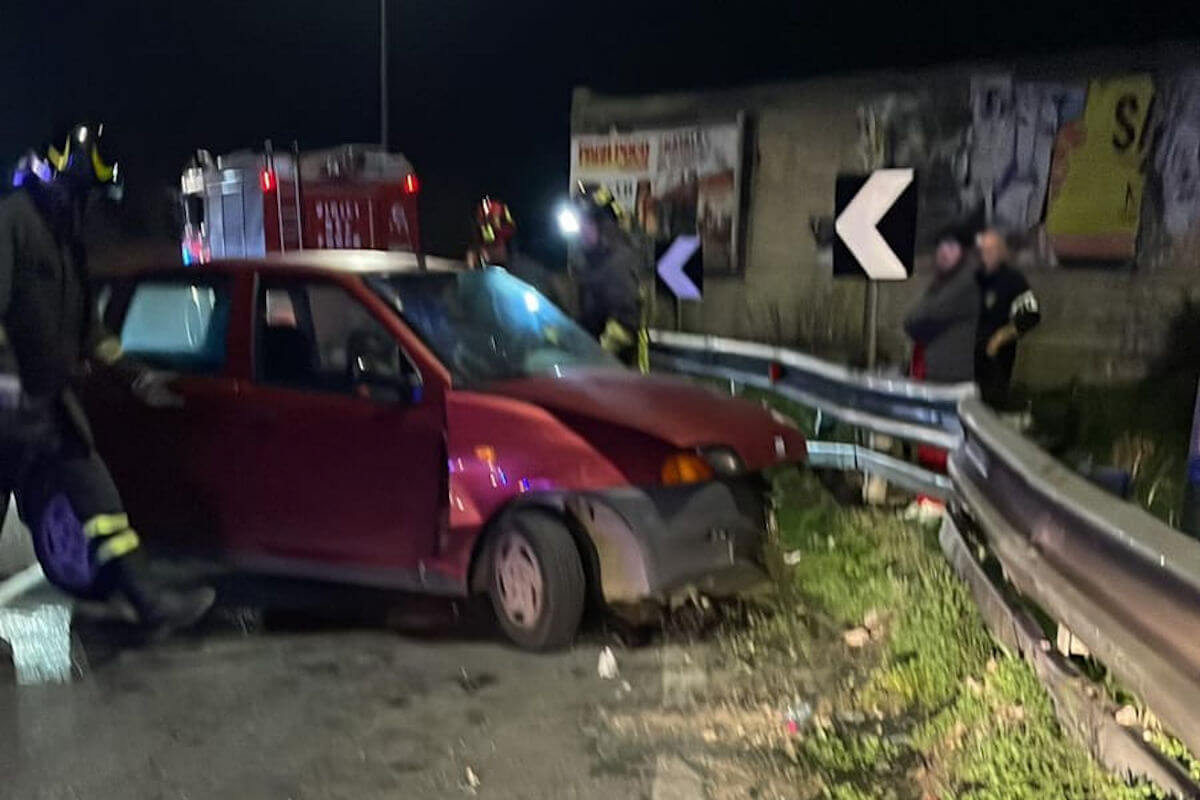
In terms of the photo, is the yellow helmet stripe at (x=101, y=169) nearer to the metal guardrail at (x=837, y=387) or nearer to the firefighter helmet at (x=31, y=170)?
the firefighter helmet at (x=31, y=170)

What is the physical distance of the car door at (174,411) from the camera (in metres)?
6.18

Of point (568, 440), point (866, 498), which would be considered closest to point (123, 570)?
point (568, 440)

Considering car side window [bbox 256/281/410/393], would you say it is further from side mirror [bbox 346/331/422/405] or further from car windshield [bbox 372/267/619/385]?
car windshield [bbox 372/267/619/385]

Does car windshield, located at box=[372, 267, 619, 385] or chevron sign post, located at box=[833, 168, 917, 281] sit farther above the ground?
chevron sign post, located at box=[833, 168, 917, 281]

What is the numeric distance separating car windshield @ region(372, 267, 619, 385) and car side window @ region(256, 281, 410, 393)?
18 centimetres

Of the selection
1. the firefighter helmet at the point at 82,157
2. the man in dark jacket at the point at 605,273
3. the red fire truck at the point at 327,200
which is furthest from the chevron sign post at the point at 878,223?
the red fire truck at the point at 327,200

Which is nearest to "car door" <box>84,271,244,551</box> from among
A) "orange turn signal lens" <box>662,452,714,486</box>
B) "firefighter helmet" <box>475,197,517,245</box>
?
"orange turn signal lens" <box>662,452,714,486</box>

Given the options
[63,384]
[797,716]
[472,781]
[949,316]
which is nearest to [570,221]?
[949,316]

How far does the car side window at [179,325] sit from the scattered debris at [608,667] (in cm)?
239

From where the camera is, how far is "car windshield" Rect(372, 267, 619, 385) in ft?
19.3

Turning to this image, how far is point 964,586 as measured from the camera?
568 cm

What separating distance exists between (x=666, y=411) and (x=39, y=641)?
3.06m

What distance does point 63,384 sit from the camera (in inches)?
236

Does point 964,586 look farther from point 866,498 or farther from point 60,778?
point 60,778
